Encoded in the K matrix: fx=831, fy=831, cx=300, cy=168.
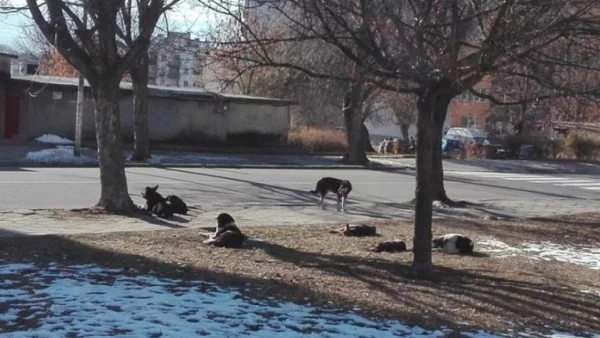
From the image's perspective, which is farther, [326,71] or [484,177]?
[484,177]

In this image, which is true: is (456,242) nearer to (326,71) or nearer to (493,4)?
(326,71)

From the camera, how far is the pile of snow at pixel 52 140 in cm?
3247

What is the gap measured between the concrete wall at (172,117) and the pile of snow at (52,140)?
28.2 inches

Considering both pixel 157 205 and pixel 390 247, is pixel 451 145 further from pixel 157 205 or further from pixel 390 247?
pixel 390 247

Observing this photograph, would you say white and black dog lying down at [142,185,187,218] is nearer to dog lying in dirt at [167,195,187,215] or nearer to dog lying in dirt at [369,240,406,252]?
dog lying in dirt at [167,195,187,215]

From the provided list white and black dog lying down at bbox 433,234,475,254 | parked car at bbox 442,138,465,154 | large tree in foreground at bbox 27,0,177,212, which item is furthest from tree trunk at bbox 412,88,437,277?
parked car at bbox 442,138,465,154

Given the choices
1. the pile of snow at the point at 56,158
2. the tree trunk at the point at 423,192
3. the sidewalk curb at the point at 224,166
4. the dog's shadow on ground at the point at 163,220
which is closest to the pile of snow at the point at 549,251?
the tree trunk at the point at 423,192

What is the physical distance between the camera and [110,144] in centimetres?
1274

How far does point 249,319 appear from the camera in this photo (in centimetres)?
602

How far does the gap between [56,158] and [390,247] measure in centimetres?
1797

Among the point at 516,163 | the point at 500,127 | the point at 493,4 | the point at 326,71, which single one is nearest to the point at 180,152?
the point at 516,163

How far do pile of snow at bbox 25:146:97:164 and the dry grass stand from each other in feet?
51.0

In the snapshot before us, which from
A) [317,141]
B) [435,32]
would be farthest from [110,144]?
[317,141]

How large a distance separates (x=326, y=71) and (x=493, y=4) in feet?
8.98
